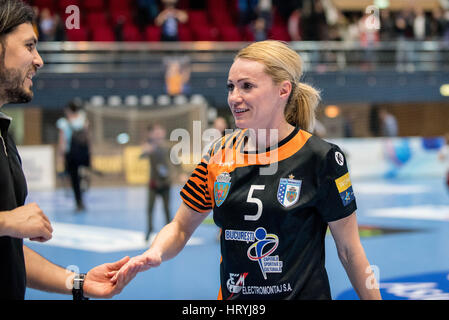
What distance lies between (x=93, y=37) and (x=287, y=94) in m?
16.0

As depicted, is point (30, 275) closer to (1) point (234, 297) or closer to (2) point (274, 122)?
(1) point (234, 297)

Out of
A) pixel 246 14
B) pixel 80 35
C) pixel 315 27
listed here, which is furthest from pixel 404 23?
pixel 80 35

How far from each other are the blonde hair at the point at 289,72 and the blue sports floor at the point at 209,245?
121 cm

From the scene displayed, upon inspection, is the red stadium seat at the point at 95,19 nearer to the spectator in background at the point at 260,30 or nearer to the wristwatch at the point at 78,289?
the spectator in background at the point at 260,30

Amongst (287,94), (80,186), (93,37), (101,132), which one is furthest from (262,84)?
(93,37)

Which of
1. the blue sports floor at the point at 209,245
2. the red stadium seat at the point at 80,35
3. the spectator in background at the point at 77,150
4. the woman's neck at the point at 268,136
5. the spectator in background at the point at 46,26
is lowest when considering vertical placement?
the blue sports floor at the point at 209,245

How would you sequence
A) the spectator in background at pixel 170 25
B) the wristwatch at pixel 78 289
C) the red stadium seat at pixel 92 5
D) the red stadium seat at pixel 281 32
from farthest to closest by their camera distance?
1. the red stadium seat at pixel 281 32
2. the red stadium seat at pixel 92 5
3. the spectator in background at pixel 170 25
4. the wristwatch at pixel 78 289

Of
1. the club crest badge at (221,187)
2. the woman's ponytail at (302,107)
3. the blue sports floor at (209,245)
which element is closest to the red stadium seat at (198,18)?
the blue sports floor at (209,245)

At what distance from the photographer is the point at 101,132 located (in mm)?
16859

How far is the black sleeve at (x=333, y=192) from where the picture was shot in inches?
94.3

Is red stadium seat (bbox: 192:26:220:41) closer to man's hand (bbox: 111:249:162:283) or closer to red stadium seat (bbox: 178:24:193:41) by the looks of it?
red stadium seat (bbox: 178:24:193:41)

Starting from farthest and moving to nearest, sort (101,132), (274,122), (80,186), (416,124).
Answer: (416,124), (101,132), (80,186), (274,122)

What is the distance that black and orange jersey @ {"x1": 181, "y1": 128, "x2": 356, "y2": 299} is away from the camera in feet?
7.82

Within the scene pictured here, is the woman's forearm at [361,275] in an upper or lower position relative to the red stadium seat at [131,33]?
lower
